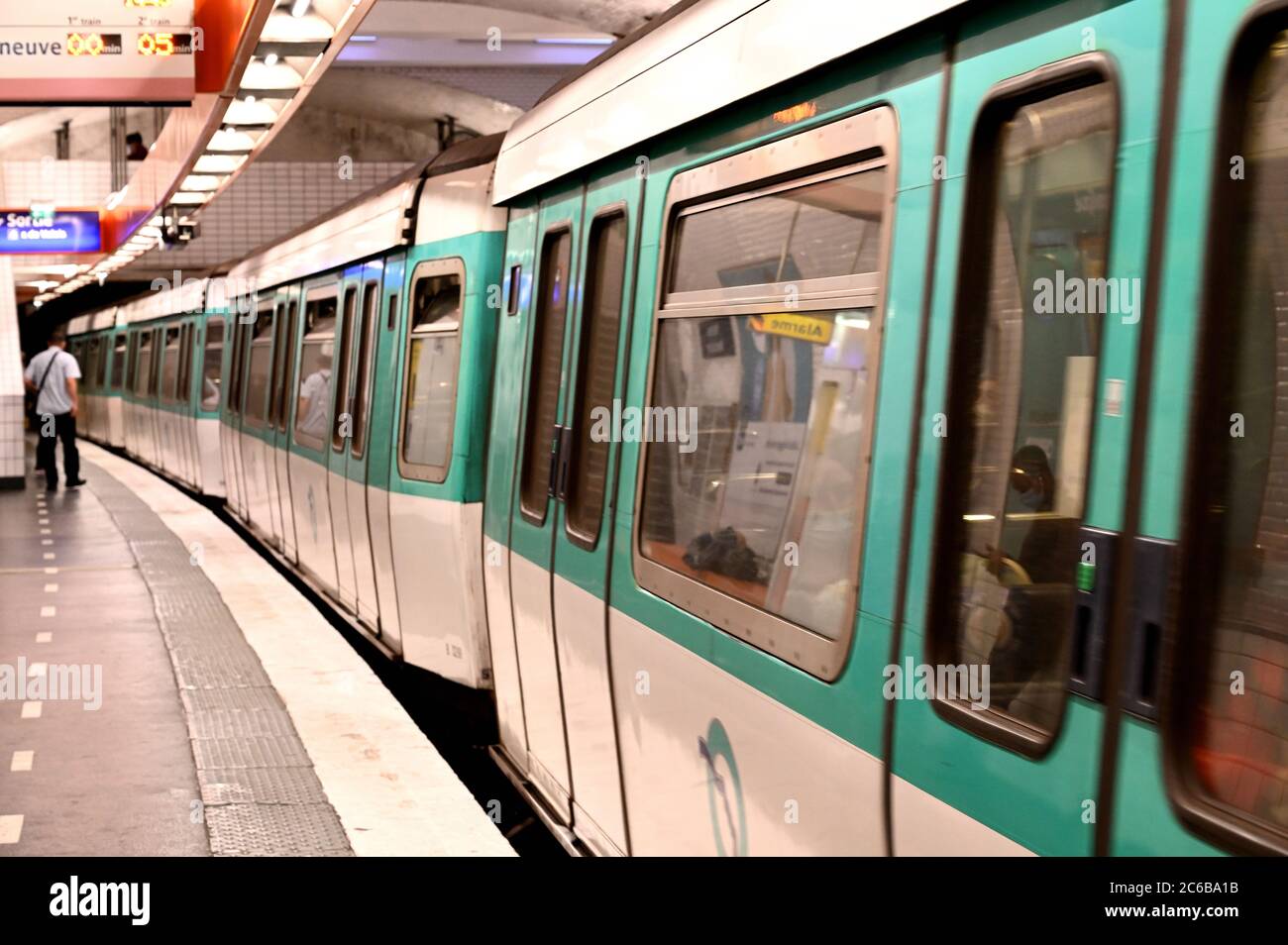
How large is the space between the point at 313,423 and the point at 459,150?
10.7 feet

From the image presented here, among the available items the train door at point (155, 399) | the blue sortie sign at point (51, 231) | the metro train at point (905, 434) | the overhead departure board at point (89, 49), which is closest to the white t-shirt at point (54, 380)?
the blue sortie sign at point (51, 231)

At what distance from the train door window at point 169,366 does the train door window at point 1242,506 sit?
1904 cm

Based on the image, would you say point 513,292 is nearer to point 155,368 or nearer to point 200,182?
point 200,182

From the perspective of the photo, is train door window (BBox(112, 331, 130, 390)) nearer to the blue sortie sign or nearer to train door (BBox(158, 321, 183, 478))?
train door (BBox(158, 321, 183, 478))

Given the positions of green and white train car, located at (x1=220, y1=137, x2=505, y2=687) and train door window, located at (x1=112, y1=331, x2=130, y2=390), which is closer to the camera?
green and white train car, located at (x1=220, y1=137, x2=505, y2=687)

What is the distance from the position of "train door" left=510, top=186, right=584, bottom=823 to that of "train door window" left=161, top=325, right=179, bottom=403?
15.5m

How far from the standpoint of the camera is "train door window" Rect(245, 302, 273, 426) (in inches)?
472

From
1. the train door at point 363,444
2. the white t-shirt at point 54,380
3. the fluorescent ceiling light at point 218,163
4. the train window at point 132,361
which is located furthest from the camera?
the train window at point 132,361

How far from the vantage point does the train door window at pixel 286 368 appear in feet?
35.1

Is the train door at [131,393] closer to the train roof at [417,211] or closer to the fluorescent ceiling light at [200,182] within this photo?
the fluorescent ceiling light at [200,182]

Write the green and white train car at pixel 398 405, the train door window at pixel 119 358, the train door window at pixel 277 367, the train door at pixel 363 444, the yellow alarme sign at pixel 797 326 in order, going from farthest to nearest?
1. the train door window at pixel 119 358
2. the train door window at pixel 277 367
3. the train door at pixel 363 444
4. the green and white train car at pixel 398 405
5. the yellow alarme sign at pixel 797 326

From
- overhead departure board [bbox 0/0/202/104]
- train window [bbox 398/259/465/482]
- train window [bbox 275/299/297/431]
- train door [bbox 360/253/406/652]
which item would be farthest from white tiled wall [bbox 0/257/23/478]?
train window [bbox 398/259/465/482]
